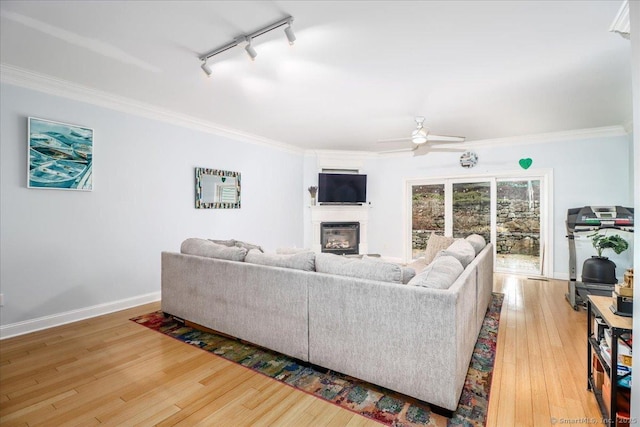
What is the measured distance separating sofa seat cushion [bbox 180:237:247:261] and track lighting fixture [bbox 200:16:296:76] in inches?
64.5

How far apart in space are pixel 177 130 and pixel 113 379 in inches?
124

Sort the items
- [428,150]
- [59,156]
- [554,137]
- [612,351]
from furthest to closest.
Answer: [428,150] < [554,137] < [59,156] < [612,351]

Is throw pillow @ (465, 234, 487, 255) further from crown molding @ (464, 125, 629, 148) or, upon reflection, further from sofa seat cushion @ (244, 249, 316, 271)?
crown molding @ (464, 125, 629, 148)

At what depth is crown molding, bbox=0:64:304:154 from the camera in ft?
9.31

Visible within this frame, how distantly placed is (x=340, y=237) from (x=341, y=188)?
3.60 ft

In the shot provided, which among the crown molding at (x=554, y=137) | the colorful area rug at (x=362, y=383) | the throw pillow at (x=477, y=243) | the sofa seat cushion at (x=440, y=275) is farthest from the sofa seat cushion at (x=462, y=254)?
the crown molding at (x=554, y=137)

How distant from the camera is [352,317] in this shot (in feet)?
6.57

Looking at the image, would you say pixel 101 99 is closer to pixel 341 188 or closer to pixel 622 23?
pixel 341 188

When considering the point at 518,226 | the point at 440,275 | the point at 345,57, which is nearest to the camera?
the point at 440,275

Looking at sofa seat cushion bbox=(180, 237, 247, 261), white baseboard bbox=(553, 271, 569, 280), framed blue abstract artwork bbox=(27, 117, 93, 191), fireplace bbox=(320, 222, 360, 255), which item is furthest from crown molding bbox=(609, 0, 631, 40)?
fireplace bbox=(320, 222, 360, 255)

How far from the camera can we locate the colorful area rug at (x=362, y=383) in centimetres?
174

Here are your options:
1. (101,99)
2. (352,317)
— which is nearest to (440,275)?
(352,317)

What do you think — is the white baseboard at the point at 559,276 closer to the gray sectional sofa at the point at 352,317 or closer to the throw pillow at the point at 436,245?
the throw pillow at the point at 436,245

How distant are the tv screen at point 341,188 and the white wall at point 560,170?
12.4 inches
